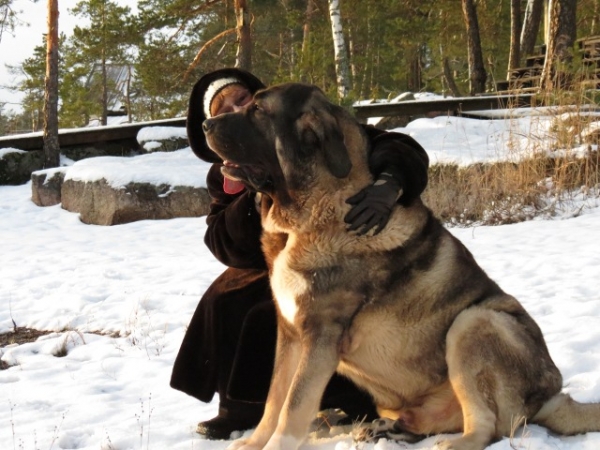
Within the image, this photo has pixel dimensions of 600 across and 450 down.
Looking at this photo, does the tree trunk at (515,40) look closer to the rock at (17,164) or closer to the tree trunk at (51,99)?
the tree trunk at (51,99)

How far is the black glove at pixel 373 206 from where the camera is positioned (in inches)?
103

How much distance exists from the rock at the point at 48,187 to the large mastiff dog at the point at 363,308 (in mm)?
9366

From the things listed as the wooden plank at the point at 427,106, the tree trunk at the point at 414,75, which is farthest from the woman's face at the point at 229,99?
the tree trunk at the point at 414,75

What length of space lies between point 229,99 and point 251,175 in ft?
2.26

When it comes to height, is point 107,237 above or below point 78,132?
below

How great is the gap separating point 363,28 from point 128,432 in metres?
23.5

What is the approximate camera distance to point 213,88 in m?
3.36

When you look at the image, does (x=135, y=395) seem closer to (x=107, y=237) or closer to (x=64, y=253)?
(x=64, y=253)

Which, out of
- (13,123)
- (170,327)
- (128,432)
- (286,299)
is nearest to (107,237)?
(170,327)

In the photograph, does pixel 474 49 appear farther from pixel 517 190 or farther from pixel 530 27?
pixel 517 190

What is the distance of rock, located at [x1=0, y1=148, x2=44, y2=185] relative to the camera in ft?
44.4

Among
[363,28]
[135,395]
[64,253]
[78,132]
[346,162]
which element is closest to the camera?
[346,162]

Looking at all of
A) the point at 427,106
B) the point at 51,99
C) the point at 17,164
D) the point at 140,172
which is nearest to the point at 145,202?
the point at 140,172

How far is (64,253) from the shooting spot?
8.05 meters
